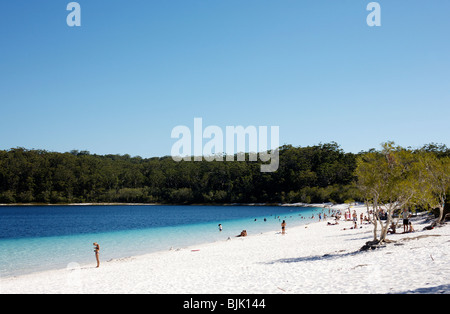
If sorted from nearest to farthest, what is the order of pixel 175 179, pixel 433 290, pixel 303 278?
pixel 433 290 < pixel 303 278 < pixel 175 179

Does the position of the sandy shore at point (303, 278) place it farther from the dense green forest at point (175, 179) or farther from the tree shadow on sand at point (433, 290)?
the dense green forest at point (175, 179)

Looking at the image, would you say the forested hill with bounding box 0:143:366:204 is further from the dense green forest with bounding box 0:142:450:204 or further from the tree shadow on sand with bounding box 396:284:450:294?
the tree shadow on sand with bounding box 396:284:450:294

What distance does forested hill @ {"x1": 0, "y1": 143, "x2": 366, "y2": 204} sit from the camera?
5364 inches

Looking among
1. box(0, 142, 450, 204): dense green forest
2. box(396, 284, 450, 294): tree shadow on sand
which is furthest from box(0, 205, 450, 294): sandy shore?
box(0, 142, 450, 204): dense green forest

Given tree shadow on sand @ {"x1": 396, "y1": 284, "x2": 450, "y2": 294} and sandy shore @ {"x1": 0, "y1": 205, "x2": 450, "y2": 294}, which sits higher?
tree shadow on sand @ {"x1": 396, "y1": 284, "x2": 450, "y2": 294}

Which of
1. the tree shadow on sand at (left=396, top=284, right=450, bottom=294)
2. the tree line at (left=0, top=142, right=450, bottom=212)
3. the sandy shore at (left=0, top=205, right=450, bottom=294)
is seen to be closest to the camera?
the tree shadow on sand at (left=396, top=284, right=450, bottom=294)

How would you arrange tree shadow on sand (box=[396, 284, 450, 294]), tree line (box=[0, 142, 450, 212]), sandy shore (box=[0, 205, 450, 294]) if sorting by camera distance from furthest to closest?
tree line (box=[0, 142, 450, 212])
sandy shore (box=[0, 205, 450, 294])
tree shadow on sand (box=[396, 284, 450, 294])

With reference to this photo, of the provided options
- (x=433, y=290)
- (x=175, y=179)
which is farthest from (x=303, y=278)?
(x=175, y=179)

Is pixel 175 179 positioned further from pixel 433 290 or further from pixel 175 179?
pixel 433 290

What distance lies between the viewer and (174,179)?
16488cm

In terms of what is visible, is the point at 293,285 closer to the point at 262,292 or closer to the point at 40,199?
the point at 262,292

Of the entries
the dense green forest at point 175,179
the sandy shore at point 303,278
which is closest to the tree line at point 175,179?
the dense green forest at point 175,179

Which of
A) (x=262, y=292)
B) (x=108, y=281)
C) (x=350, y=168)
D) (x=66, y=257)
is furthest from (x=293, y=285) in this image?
(x=350, y=168)

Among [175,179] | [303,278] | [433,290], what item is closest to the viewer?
[433,290]
